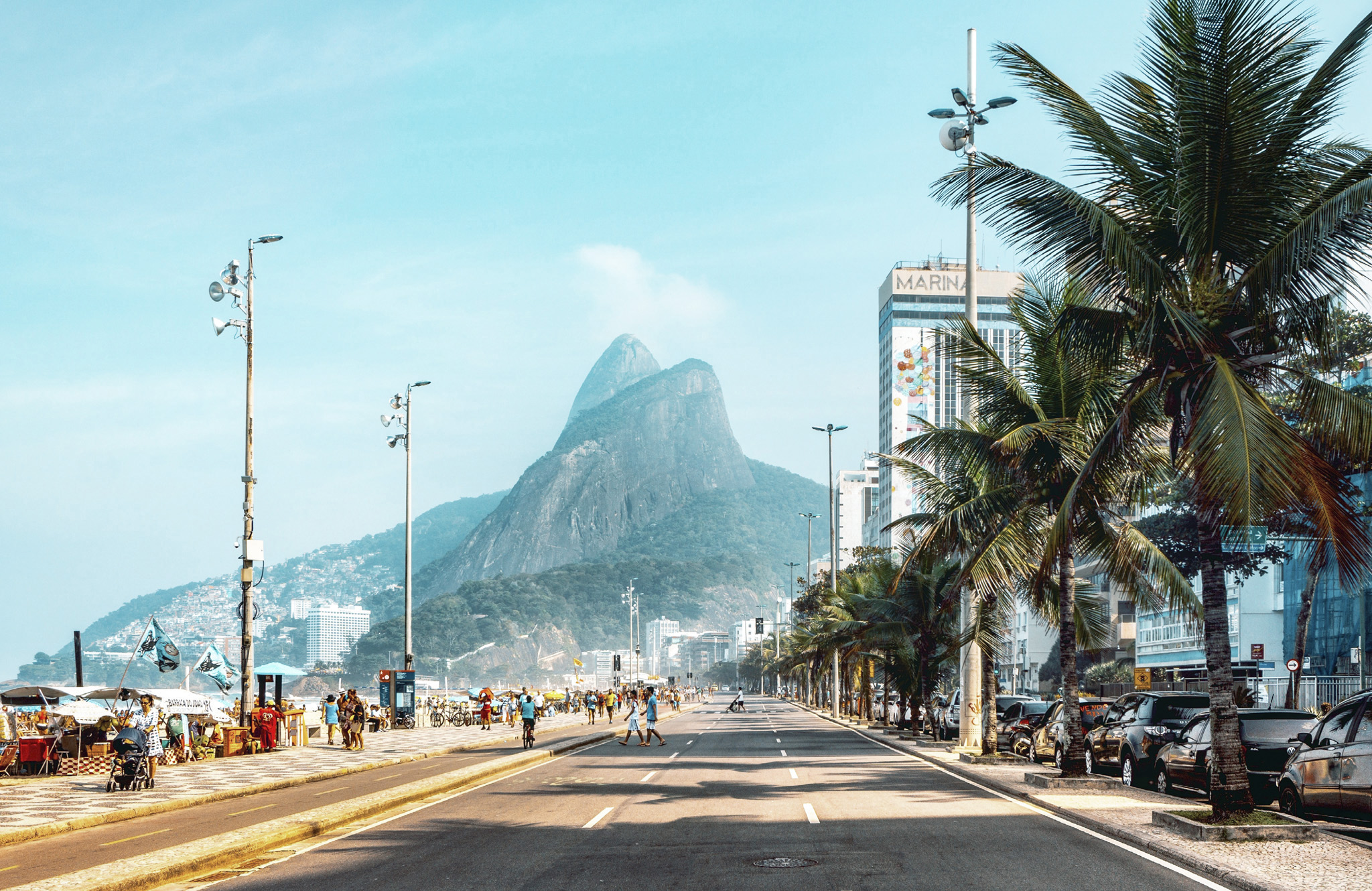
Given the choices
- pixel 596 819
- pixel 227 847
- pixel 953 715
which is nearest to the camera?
pixel 227 847

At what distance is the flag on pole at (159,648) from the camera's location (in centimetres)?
3591

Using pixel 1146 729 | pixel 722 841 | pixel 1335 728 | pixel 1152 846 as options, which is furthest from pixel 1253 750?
pixel 722 841

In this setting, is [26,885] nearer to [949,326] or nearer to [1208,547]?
[1208,547]

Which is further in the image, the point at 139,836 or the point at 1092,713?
the point at 1092,713

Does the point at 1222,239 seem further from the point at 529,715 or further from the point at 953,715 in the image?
the point at 953,715

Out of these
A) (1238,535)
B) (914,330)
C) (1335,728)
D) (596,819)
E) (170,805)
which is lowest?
(170,805)

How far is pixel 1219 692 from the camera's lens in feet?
49.0

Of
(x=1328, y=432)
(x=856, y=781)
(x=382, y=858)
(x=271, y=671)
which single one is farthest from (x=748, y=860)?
(x=271, y=671)

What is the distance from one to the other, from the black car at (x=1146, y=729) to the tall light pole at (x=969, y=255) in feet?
15.0

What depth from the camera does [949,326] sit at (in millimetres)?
24156

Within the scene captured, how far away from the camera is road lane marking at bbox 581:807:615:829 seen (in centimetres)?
1615

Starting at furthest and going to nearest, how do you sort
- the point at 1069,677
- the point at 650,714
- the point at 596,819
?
the point at 650,714 → the point at 1069,677 → the point at 596,819

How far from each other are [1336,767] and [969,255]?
54.7 ft

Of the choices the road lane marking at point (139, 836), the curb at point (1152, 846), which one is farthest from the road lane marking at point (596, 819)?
the curb at point (1152, 846)
